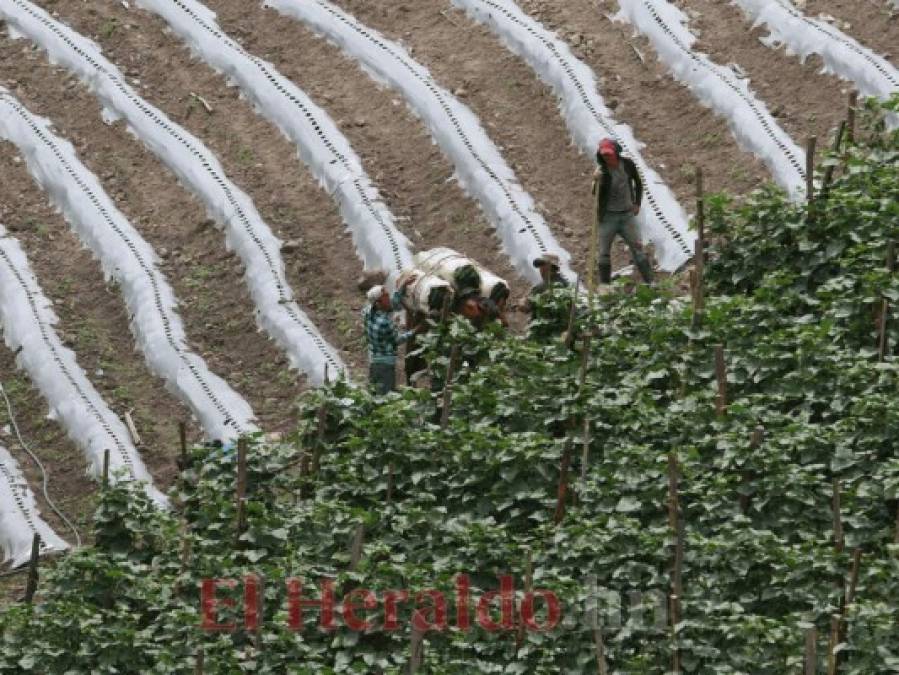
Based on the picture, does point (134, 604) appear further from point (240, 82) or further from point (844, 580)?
point (240, 82)

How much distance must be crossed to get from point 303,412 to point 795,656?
504 cm

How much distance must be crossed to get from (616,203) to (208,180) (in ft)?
17.1

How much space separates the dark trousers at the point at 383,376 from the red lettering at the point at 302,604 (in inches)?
127

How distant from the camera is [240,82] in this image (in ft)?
79.9

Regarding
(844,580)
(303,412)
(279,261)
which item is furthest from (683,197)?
(844,580)

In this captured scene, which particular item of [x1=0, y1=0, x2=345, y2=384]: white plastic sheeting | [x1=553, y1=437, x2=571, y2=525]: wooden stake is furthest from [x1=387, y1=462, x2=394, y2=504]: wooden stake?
[x1=0, y1=0, x2=345, y2=384]: white plastic sheeting

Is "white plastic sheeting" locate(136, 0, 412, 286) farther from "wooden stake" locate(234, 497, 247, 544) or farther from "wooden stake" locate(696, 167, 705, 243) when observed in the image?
"wooden stake" locate(234, 497, 247, 544)

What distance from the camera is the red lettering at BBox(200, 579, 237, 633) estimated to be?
50.5 ft

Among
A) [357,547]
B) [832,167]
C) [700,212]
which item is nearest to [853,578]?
[357,547]

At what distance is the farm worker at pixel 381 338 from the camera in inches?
725

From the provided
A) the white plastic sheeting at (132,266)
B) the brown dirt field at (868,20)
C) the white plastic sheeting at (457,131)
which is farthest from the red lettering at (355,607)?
the brown dirt field at (868,20)

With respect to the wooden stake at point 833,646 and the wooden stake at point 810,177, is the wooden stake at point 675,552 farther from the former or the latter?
the wooden stake at point 810,177

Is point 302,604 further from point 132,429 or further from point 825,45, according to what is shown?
point 825,45

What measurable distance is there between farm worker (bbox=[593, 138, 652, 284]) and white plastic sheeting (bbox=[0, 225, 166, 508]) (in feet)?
15.0
